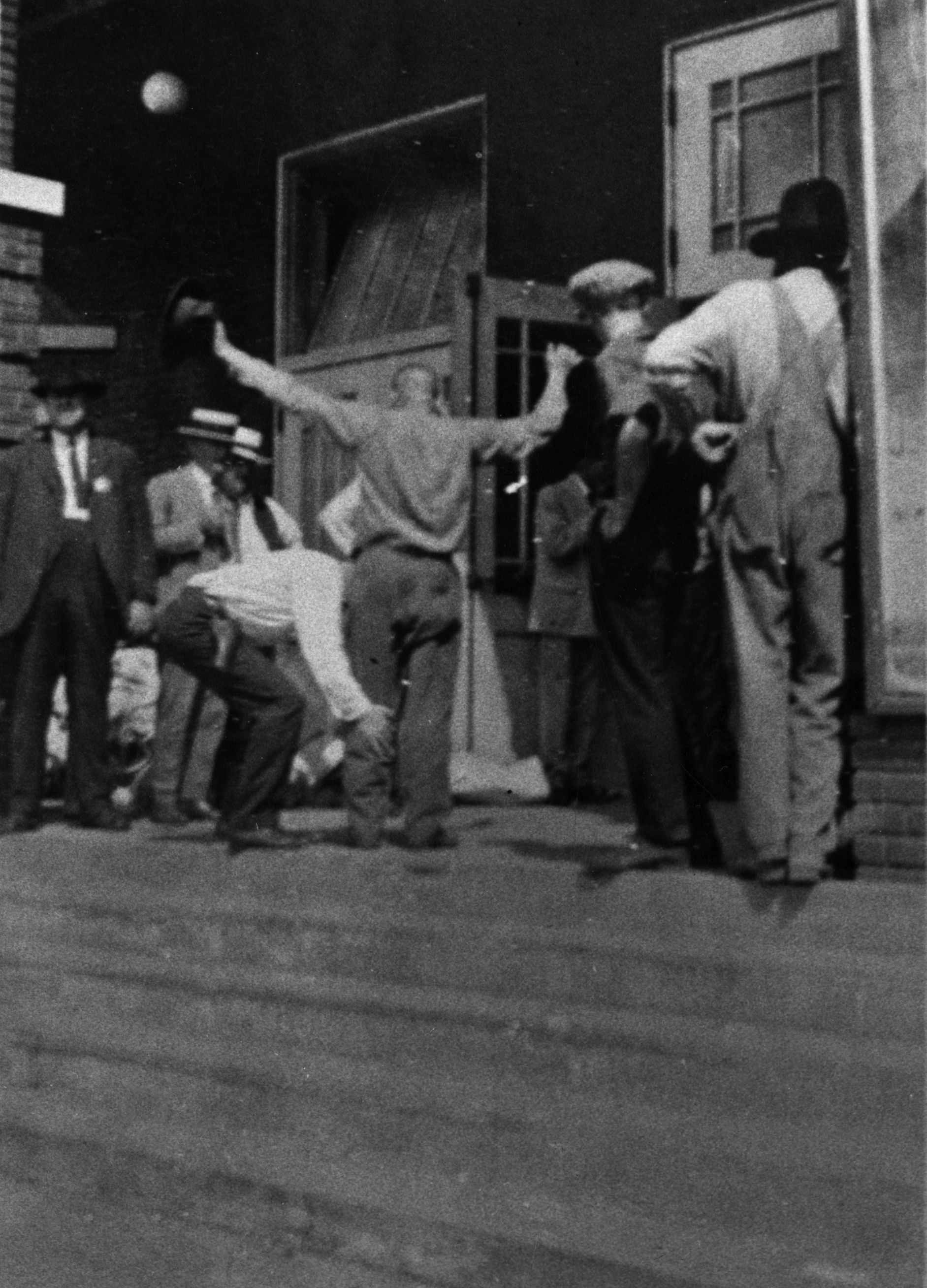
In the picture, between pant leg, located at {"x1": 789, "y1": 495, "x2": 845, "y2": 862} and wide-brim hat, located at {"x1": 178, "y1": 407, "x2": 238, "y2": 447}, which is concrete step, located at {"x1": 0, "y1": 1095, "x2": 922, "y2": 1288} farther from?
wide-brim hat, located at {"x1": 178, "y1": 407, "x2": 238, "y2": 447}

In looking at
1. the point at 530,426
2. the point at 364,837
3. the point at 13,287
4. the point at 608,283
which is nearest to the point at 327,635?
the point at 364,837

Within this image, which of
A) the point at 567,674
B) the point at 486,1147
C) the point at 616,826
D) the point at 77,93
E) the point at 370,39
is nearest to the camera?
the point at 486,1147

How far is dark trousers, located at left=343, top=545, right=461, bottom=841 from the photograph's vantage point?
18.4 ft

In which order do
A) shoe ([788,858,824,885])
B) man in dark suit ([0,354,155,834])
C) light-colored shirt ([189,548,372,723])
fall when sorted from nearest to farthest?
shoe ([788,858,824,885]) < light-colored shirt ([189,548,372,723]) < man in dark suit ([0,354,155,834])

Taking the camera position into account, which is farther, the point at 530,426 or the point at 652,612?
the point at 530,426

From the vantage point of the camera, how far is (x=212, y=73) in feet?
32.9

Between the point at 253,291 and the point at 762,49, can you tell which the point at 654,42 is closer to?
the point at 762,49

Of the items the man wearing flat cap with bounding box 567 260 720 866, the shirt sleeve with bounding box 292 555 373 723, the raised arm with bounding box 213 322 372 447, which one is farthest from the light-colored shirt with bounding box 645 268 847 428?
the raised arm with bounding box 213 322 372 447

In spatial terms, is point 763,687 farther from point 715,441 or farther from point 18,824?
point 18,824

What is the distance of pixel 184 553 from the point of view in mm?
7230

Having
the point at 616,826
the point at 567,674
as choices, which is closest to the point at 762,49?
the point at 567,674

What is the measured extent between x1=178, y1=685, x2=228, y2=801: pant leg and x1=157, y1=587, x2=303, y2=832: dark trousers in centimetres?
144

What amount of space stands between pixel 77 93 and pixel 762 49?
4.47m

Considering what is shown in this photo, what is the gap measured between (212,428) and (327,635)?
1.73m
